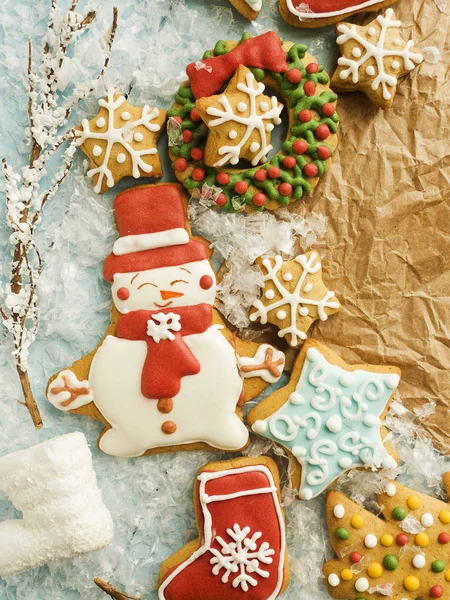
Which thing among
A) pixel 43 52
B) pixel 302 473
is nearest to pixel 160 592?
pixel 302 473

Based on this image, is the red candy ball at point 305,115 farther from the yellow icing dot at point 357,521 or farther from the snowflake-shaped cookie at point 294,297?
the yellow icing dot at point 357,521

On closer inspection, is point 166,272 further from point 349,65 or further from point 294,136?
point 349,65

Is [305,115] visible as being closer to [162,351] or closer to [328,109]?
[328,109]

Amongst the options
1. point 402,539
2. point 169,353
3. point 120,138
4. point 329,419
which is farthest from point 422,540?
point 120,138

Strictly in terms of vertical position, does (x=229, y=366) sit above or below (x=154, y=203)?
below

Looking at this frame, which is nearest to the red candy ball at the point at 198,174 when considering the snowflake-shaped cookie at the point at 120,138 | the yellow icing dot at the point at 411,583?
the snowflake-shaped cookie at the point at 120,138
